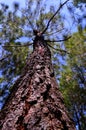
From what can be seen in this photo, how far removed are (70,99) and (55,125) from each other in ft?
20.5

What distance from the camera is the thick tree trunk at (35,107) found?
6.97ft

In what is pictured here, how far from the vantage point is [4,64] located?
8.71m

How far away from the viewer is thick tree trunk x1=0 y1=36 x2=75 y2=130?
6.97ft

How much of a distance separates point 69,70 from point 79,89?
3.28 ft

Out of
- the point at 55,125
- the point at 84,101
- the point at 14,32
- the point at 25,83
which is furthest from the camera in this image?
the point at 14,32

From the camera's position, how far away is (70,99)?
8258 millimetres

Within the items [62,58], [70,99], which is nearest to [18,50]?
[62,58]

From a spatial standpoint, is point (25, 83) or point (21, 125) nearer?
point (21, 125)

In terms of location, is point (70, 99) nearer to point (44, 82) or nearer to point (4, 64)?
point (4, 64)

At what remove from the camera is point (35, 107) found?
→ 95.1 inches

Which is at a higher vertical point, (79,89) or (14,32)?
(14,32)

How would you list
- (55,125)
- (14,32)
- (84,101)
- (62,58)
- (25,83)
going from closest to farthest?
(55,125) → (25,83) → (84,101) → (14,32) → (62,58)

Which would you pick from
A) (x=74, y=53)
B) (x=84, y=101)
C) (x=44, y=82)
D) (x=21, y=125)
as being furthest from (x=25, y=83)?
(x=74, y=53)

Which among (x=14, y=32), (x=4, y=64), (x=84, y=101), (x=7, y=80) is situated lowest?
(x=84, y=101)
